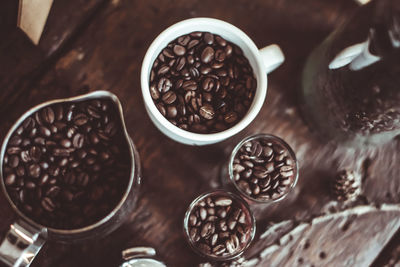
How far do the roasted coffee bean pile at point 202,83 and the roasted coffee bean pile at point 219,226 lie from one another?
5.9 inches

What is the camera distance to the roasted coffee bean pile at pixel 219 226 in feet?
2.69

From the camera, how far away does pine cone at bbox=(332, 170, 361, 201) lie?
0.88 meters

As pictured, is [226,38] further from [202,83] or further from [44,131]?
[44,131]

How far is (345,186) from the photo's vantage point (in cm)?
88

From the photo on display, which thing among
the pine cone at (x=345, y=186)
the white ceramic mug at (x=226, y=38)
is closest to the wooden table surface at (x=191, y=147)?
the pine cone at (x=345, y=186)

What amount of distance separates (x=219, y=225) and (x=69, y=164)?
0.29 meters

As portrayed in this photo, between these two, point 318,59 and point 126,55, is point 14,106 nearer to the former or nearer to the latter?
point 126,55

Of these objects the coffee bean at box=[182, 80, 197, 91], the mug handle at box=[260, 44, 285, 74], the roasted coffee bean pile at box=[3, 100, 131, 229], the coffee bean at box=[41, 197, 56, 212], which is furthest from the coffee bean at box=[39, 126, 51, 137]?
the mug handle at box=[260, 44, 285, 74]

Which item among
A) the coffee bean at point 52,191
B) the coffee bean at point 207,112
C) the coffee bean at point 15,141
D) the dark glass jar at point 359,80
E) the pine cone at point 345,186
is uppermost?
the coffee bean at point 15,141

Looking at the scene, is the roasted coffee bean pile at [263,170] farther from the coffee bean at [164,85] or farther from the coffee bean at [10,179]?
the coffee bean at [10,179]

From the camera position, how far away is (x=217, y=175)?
2.95ft

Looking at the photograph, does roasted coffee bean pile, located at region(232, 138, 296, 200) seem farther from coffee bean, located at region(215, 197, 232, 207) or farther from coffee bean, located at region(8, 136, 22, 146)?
coffee bean, located at region(8, 136, 22, 146)

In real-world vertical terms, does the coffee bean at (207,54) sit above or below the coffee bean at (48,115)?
below

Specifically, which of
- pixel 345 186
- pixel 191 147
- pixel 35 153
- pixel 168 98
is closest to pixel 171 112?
pixel 168 98
